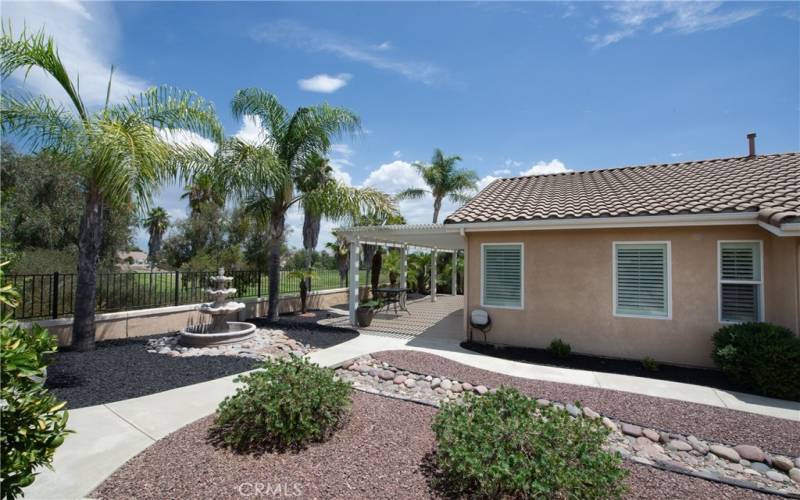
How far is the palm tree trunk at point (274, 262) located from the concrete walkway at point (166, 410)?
13.2ft

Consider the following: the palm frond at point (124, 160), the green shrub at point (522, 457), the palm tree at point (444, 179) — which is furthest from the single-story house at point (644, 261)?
the palm tree at point (444, 179)

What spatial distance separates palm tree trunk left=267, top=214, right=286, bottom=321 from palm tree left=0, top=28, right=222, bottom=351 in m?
3.84

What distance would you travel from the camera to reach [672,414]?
16.3ft

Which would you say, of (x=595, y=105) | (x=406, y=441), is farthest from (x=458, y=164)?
(x=406, y=441)

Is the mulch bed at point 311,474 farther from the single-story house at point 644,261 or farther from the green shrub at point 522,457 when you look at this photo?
the single-story house at point 644,261

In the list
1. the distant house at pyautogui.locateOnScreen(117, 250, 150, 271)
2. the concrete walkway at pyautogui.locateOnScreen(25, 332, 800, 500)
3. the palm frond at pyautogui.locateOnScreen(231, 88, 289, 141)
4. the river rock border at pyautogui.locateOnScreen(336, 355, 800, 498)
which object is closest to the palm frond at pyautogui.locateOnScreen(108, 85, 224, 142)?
the palm frond at pyautogui.locateOnScreen(231, 88, 289, 141)

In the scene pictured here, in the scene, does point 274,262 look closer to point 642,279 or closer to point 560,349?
point 560,349

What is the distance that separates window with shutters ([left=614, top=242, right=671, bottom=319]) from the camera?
25.3 feet

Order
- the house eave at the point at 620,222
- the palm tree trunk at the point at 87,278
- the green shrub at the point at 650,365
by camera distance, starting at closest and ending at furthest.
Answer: the house eave at the point at 620,222 → the green shrub at the point at 650,365 → the palm tree trunk at the point at 87,278

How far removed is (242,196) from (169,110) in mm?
3090

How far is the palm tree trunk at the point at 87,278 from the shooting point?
24.4ft

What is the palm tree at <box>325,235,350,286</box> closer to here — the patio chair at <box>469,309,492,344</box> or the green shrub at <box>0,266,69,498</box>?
the patio chair at <box>469,309,492,344</box>

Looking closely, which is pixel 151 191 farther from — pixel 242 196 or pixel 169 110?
pixel 242 196

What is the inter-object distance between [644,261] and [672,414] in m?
3.88
